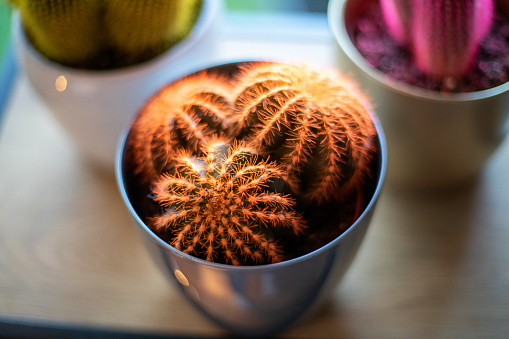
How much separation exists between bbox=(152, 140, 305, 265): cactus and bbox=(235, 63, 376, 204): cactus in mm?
18

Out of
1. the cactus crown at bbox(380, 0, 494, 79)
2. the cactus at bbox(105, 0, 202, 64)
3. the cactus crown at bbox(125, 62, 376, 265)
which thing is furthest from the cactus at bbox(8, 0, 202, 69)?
the cactus crown at bbox(380, 0, 494, 79)

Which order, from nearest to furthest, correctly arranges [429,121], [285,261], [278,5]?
1. [285,261]
2. [429,121]
3. [278,5]

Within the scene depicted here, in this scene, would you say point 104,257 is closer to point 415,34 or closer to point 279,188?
point 279,188

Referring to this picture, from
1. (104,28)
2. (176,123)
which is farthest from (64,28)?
(176,123)

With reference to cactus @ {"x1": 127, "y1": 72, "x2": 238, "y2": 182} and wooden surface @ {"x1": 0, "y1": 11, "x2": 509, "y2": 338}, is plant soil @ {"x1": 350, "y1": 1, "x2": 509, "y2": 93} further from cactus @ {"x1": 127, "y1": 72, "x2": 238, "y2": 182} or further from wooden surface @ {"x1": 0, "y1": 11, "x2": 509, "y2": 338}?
cactus @ {"x1": 127, "y1": 72, "x2": 238, "y2": 182}

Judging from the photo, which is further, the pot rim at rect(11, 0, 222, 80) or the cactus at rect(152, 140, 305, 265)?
the pot rim at rect(11, 0, 222, 80)

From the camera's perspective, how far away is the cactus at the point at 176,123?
0.38m

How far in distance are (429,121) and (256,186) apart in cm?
18

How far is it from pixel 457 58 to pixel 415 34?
0.04 meters

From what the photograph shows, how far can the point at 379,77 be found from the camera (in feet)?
1.41

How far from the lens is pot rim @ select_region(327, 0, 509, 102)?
16.1 inches

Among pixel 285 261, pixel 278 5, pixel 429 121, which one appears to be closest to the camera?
pixel 285 261

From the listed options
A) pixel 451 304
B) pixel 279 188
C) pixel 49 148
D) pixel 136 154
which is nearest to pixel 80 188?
pixel 49 148

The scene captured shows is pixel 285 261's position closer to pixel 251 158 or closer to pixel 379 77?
pixel 251 158
